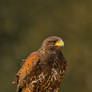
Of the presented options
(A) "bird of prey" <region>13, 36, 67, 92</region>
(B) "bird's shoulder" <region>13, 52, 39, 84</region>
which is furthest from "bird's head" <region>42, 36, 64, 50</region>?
(B) "bird's shoulder" <region>13, 52, 39, 84</region>

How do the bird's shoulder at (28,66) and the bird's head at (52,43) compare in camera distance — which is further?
the bird's shoulder at (28,66)

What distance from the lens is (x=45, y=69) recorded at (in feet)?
9.88

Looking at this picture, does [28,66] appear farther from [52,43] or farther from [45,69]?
[52,43]

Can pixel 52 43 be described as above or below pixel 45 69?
above

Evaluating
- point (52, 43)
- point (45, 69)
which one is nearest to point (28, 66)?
point (45, 69)

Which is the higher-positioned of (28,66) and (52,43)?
A: (52,43)

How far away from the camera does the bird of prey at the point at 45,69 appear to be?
3.00m

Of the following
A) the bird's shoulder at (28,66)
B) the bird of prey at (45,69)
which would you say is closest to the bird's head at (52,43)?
the bird of prey at (45,69)

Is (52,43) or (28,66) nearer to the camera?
(52,43)

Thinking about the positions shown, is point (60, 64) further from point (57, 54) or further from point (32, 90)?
point (32, 90)

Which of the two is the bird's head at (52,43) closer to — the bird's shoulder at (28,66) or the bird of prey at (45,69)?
the bird of prey at (45,69)

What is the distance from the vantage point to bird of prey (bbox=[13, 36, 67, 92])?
118 inches

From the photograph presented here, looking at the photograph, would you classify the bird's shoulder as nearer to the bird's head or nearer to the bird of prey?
the bird of prey

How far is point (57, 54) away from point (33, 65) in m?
0.25
